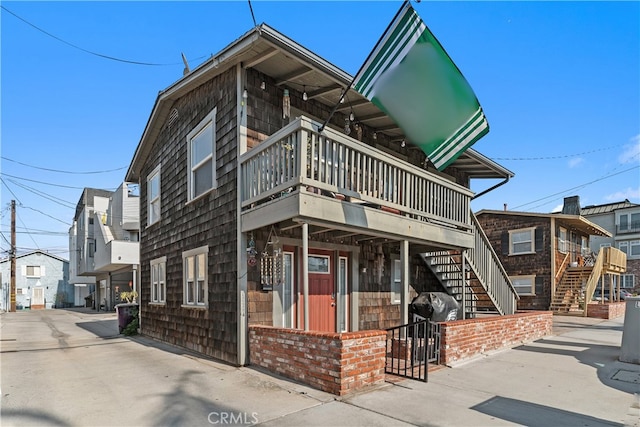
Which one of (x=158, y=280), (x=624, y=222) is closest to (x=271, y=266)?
(x=158, y=280)

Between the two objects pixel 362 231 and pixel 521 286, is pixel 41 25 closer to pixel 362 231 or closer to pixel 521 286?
pixel 362 231

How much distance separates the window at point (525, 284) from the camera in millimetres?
21531

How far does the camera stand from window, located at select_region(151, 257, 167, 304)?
1153 cm

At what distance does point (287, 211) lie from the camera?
6211mm

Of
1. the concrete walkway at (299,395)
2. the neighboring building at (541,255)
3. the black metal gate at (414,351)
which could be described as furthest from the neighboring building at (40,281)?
the black metal gate at (414,351)

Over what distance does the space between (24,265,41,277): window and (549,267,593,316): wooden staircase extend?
5264 centimetres

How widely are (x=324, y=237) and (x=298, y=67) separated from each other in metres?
3.40

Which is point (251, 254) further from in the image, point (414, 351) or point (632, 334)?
point (632, 334)

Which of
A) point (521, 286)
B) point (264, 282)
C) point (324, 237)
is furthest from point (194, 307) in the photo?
point (521, 286)

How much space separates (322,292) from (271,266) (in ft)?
5.53

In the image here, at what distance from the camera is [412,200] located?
820 centimetres

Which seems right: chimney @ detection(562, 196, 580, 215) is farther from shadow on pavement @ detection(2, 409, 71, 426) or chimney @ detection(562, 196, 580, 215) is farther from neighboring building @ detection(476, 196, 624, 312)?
shadow on pavement @ detection(2, 409, 71, 426)

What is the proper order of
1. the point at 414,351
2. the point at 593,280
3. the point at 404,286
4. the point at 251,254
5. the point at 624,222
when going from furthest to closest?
the point at 624,222, the point at 593,280, the point at 404,286, the point at 251,254, the point at 414,351

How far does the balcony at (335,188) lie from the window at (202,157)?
1662 millimetres
